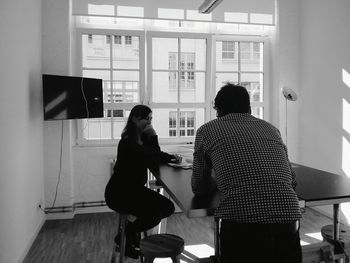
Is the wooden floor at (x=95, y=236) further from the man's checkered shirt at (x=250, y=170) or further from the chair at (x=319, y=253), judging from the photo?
the man's checkered shirt at (x=250, y=170)

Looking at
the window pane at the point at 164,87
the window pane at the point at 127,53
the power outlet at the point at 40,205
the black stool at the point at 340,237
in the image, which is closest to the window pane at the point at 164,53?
the window pane at the point at 164,87

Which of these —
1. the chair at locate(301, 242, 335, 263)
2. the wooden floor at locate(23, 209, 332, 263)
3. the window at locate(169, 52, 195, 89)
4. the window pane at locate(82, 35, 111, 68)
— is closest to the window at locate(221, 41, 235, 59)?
the window at locate(169, 52, 195, 89)

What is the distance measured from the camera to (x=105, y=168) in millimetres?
4750

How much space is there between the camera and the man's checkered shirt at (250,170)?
1.58 meters

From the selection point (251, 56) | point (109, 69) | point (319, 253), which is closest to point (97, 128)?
point (109, 69)

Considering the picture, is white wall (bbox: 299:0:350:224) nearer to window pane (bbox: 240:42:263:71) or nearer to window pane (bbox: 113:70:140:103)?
window pane (bbox: 240:42:263:71)

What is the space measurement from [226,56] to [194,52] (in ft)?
1.65

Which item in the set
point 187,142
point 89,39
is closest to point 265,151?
point 187,142

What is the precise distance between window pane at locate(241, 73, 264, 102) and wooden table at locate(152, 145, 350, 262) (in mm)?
2757

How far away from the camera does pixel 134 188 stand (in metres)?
2.82

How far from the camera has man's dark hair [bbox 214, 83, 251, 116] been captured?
5.86ft

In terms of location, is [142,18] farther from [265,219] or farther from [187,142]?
[265,219]

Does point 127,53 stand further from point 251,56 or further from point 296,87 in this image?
point 296,87

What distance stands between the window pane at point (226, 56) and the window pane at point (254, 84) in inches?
9.0
